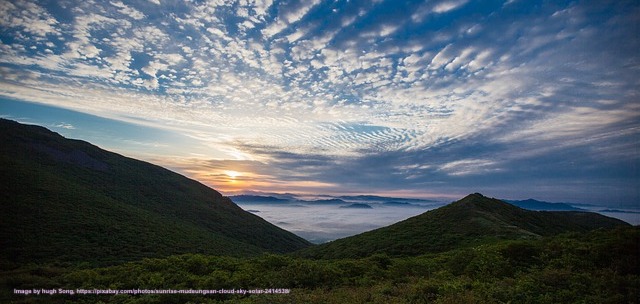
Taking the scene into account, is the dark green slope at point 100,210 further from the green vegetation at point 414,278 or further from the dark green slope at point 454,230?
the dark green slope at point 454,230

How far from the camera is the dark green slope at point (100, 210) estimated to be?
188 feet

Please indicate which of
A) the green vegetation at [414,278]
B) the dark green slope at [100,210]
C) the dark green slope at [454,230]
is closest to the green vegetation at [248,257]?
the green vegetation at [414,278]

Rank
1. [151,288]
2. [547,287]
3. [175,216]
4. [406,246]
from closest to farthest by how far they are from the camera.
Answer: [547,287] → [151,288] → [406,246] → [175,216]

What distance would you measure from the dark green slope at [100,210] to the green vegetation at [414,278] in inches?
1785

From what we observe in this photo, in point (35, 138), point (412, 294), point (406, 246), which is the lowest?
point (406, 246)

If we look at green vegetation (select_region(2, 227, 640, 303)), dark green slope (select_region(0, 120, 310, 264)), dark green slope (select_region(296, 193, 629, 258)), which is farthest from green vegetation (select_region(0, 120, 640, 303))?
dark green slope (select_region(0, 120, 310, 264))

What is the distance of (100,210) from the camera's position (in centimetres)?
A: 7962

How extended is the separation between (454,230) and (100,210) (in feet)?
296

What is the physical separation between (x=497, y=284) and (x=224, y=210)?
142 metres

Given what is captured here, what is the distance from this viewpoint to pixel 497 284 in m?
14.2

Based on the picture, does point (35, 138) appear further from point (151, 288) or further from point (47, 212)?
point (151, 288)

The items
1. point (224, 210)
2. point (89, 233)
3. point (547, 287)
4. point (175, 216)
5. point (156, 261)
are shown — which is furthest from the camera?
point (224, 210)

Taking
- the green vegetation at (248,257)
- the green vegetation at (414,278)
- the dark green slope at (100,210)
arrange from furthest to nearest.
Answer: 1. the dark green slope at (100,210)
2. the green vegetation at (248,257)
3. the green vegetation at (414,278)

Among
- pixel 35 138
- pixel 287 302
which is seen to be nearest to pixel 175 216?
pixel 35 138
